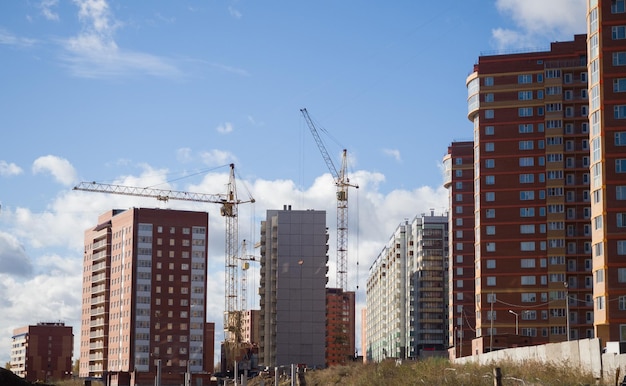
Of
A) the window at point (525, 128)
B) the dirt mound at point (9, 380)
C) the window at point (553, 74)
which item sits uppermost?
the window at point (553, 74)

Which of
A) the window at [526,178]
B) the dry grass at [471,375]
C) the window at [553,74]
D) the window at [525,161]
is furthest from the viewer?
the window at [525,161]

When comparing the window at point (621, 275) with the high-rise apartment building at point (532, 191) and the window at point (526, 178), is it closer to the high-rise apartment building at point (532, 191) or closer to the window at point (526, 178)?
the high-rise apartment building at point (532, 191)

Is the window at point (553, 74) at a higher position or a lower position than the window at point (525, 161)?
higher

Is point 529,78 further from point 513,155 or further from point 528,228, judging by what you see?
point 528,228

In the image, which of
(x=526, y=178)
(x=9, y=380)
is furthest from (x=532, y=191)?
(x=9, y=380)

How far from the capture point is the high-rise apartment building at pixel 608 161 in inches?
3802

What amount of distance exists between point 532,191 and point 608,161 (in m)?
57.1

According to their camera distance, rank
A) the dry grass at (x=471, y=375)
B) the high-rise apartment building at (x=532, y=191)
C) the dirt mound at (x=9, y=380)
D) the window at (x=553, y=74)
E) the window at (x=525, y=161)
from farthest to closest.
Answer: the window at (x=525, y=161)
the window at (x=553, y=74)
the high-rise apartment building at (x=532, y=191)
the dirt mound at (x=9, y=380)
the dry grass at (x=471, y=375)

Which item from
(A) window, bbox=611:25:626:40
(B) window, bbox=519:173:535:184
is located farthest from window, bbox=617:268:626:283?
(B) window, bbox=519:173:535:184

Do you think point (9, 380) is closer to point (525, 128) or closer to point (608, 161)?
point (608, 161)

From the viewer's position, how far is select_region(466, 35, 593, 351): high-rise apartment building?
153250 millimetres

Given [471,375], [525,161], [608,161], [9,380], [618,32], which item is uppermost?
[618,32]

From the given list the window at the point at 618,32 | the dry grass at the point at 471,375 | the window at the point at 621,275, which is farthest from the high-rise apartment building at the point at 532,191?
the dry grass at the point at 471,375

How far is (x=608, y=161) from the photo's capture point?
98562mm
